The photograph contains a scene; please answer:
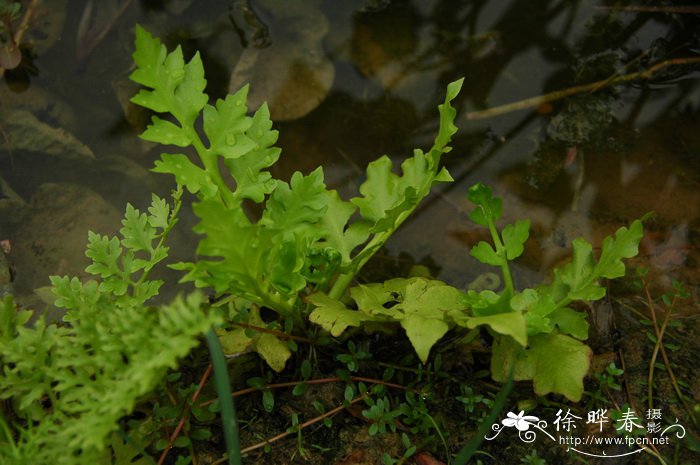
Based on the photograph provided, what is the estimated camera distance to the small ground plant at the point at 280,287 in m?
1.54

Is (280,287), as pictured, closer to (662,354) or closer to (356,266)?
(356,266)

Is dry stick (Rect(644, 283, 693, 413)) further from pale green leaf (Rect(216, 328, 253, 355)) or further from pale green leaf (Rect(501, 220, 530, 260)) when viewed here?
pale green leaf (Rect(216, 328, 253, 355))

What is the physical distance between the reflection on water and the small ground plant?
0.57m

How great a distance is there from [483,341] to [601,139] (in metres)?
1.14

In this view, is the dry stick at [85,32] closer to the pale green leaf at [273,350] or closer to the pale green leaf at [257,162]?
the pale green leaf at [257,162]

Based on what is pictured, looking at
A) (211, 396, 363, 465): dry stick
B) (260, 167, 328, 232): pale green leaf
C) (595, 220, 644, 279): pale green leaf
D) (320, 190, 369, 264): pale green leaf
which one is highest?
(260, 167, 328, 232): pale green leaf

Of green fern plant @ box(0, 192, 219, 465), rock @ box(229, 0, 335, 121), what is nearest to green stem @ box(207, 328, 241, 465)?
green fern plant @ box(0, 192, 219, 465)

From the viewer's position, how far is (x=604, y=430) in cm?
185

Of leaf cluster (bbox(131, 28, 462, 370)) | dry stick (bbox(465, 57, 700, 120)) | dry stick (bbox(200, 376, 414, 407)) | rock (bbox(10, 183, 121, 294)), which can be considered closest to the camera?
leaf cluster (bbox(131, 28, 462, 370))

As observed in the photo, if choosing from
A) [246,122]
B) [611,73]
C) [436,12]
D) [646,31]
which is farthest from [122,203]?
[646,31]

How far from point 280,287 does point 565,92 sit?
169cm

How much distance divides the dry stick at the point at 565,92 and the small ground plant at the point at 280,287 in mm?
928

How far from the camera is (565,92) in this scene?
2715 millimetres

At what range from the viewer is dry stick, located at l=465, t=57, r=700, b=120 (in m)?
2.71
